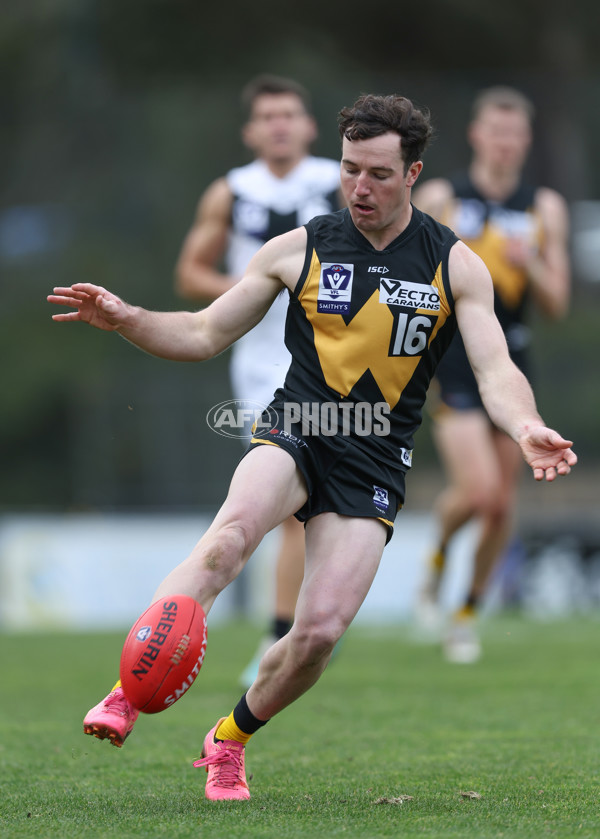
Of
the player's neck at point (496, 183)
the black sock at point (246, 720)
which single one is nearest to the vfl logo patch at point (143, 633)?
the black sock at point (246, 720)

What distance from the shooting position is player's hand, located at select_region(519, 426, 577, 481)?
143 inches

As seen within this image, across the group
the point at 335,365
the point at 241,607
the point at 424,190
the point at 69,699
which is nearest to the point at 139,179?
the point at 241,607

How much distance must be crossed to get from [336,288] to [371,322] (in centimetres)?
16

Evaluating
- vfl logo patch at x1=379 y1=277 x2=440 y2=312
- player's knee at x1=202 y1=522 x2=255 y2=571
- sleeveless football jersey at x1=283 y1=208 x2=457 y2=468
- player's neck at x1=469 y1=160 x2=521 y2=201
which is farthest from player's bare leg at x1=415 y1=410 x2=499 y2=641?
player's knee at x1=202 y1=522 x2=255 y2=571

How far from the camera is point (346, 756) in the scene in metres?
4.76

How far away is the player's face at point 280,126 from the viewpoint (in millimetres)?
6855

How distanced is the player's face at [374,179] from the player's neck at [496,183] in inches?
161

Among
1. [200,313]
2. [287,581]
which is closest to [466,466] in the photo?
[287,581]

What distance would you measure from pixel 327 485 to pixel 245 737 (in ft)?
2.87

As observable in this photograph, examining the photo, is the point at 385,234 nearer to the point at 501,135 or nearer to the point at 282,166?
the point at 282,166

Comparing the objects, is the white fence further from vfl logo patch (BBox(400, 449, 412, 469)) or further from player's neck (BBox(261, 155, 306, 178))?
vfl logo patch (BBox(400, 449, 412, 469))

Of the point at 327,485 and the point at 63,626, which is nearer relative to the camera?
the point at 327,485

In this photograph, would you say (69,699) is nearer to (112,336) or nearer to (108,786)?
(108,786)

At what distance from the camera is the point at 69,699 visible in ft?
21.8
